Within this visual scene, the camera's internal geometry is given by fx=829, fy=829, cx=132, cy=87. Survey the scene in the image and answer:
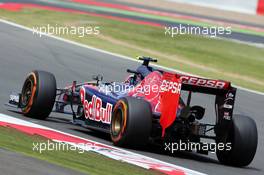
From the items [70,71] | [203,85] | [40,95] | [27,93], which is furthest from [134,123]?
[70,71]

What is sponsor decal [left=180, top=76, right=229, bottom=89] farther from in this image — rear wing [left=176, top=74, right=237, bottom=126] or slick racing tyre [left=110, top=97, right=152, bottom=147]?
slick racing tyre [left=110, top=97, right=152, bottom=147]

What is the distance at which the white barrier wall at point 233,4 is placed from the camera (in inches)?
1478

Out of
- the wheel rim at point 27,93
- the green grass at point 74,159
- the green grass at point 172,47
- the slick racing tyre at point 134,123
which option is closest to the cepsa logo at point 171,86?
the slick racing tyre at point 134,123

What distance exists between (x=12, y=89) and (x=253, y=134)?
6.20m

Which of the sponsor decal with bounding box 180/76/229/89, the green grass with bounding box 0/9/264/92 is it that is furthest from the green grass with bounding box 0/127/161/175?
the green grass with bounding box 0/9/264/92

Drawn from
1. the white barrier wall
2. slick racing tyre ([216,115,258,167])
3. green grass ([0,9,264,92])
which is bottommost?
slick racing tyre ([216,115,258,167])

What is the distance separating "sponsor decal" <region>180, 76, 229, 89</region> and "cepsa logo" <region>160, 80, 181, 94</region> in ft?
0.35

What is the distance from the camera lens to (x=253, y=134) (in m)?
11.5

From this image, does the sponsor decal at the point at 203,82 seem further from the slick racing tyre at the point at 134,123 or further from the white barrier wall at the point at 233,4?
the white barrier wall at the point at 233,4

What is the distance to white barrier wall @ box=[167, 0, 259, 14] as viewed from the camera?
123 feet

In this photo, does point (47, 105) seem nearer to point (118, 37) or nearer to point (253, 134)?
point (253, 134)

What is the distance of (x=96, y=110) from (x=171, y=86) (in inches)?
63.3

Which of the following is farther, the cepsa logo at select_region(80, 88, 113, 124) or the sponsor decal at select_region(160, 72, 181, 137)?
the cepsa logo at select_region(80, 88, 113, 124)

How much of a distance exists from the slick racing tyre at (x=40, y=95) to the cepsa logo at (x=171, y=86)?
2119 mm
